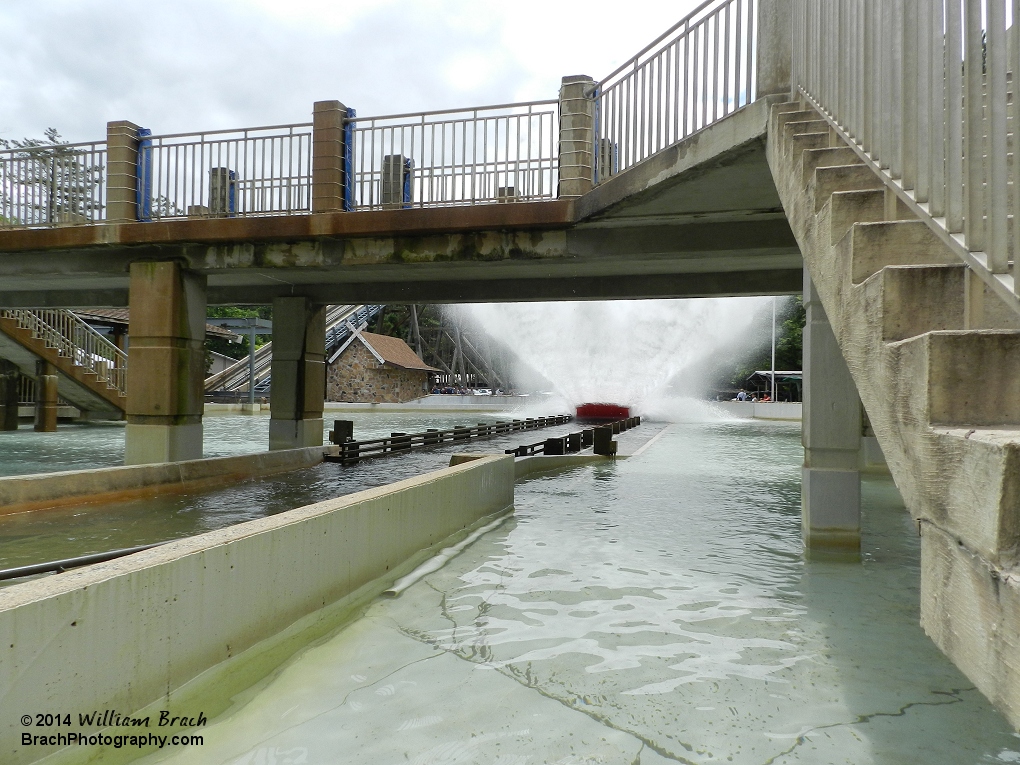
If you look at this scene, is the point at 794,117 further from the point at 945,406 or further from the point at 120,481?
the point at 120,481

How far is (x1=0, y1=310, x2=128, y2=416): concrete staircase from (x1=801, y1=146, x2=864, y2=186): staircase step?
79.7ft

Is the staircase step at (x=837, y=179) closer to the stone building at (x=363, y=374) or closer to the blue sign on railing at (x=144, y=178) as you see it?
the blue sign on railing at (x=144, y=178)

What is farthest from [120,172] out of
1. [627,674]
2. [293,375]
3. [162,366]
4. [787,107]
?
[627,674]

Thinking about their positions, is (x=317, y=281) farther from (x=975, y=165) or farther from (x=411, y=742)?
(x=975, y=165)

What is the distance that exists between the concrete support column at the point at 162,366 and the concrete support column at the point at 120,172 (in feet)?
3.09

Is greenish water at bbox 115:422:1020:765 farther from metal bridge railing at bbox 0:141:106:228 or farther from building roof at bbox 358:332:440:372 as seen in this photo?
building roof at bbox 358:332:440:372

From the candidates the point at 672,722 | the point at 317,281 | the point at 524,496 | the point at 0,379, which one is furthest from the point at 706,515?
the point at 0,379

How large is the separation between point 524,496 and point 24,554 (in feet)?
21.6

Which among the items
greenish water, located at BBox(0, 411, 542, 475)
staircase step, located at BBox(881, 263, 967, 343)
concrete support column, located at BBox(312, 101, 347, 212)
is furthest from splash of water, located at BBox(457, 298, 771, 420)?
staircase step, located at BBox(881, 263, 967, 343)

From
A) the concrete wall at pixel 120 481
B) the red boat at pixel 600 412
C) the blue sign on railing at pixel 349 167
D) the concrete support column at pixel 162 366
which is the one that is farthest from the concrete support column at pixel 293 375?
the red boat at pixel 600 412

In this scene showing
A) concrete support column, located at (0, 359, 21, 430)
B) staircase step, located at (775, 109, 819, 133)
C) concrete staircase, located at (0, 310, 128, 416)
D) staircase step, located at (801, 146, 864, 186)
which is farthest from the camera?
concrete support column, located at (0, 359, 21, 430)

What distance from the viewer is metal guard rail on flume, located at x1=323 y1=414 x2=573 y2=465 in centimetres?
1564

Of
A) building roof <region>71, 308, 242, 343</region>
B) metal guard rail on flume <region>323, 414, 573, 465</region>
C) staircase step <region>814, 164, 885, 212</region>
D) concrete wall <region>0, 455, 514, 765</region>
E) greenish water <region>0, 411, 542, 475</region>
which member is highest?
building roof <region>71, 308, 242, 343</region>

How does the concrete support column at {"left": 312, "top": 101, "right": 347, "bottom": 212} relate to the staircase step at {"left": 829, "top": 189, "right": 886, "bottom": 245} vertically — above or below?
above
